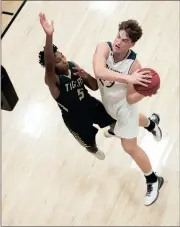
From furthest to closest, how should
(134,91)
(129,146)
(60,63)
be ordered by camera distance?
(129,146) → (134,91) → (60,63)

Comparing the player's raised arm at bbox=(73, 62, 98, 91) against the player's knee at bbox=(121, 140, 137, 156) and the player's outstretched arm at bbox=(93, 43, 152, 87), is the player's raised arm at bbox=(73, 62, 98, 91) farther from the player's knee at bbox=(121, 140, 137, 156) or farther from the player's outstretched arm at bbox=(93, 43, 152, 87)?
the player's knee at bbox=(121, 140, 137, 156)

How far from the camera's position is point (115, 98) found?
2537 mm

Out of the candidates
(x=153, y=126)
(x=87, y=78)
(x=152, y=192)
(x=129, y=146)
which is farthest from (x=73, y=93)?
(x=152, y=192)

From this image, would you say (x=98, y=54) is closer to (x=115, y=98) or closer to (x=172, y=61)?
(x=115, y=98)

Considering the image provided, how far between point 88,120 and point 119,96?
30 centimetres

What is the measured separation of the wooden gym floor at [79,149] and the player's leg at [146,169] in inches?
5.9

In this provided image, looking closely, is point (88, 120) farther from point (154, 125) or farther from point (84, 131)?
point (154, 125)

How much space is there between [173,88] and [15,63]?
1.55 metres

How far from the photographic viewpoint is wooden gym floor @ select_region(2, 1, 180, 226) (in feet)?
11.4

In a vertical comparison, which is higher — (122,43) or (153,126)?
(122,43)

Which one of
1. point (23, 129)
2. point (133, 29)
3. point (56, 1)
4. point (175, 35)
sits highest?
point (133, 29)

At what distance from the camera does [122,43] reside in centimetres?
221

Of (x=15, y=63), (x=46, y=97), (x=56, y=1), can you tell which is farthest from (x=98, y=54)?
(x=56, y=1)

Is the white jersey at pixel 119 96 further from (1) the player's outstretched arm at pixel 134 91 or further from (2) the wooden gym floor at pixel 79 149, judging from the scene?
(2) the wooden gym floor at pixel 79 149
